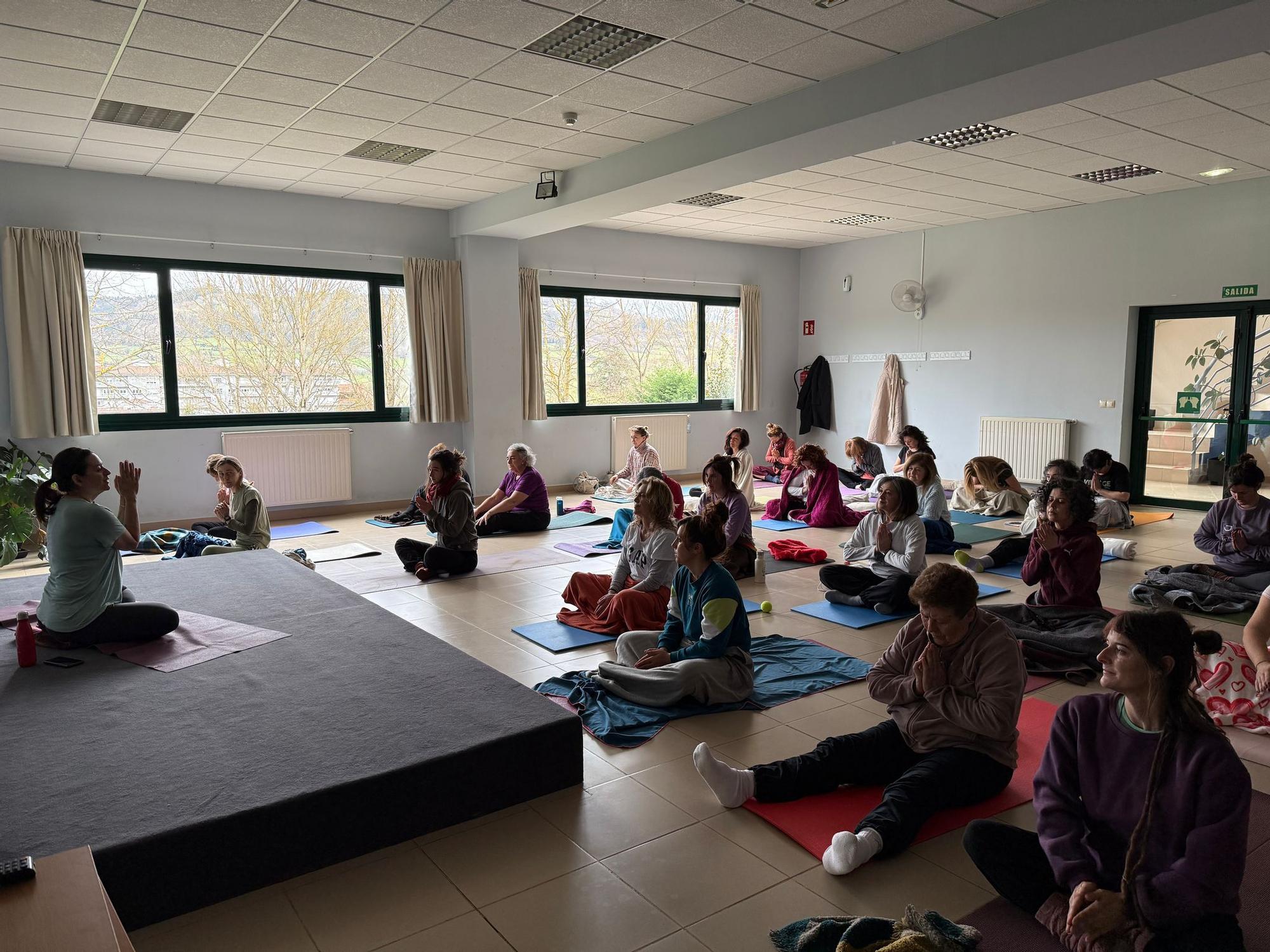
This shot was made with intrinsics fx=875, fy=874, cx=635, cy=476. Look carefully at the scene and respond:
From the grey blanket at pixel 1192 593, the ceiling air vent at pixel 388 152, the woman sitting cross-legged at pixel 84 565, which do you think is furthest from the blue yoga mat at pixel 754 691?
the ceiling air vent at pixel 388 152

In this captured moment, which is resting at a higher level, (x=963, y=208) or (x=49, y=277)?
(x=963, y=208)

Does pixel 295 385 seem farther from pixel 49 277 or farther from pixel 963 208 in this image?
pixel 963 208

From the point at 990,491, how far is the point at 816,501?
1.79 m

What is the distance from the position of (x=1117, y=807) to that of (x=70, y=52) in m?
5.71

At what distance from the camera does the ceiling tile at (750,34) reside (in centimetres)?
428

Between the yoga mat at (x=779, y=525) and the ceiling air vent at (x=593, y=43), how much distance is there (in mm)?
4561

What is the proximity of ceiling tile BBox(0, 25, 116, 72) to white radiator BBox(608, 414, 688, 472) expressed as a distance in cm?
690

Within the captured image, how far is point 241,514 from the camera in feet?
20.0

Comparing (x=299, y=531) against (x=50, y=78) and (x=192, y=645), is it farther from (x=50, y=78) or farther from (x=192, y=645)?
(x=192, y=645)

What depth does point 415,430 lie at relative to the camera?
31.0 ft

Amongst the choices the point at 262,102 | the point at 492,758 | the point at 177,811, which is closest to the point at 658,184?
the point at 262,102

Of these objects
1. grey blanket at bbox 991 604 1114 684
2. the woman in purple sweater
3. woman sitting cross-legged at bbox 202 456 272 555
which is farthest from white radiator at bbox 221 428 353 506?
the woman in purple sweater

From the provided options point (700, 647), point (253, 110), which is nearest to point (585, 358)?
point (253, 110)

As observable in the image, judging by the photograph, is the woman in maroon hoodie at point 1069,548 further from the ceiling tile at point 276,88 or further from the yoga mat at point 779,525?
the ceiling tile at point 276,88
